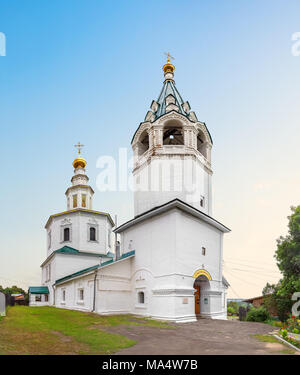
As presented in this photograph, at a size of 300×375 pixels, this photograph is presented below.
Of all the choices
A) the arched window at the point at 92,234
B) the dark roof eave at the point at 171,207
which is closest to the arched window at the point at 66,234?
the arched window at the point at 92,234

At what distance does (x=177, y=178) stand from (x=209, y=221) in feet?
12.2

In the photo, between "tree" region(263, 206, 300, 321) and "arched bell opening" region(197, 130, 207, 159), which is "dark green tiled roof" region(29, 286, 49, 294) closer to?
"arched bell opening" region(197, 130, 207, 159)

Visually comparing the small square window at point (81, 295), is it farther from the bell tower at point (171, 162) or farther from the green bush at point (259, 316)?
the green bush at point (259, 316)

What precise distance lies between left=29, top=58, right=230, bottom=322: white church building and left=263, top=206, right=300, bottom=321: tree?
3.83 m

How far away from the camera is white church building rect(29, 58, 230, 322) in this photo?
55.4ft

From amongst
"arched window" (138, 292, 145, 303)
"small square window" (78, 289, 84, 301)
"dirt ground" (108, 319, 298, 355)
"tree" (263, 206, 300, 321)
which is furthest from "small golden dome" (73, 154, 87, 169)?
"dirt ground" (108, 319, 298, 355)

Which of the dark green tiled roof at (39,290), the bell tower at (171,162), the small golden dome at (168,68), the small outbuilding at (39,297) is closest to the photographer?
the bell tower at (171,162)

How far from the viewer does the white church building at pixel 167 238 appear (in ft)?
55.4

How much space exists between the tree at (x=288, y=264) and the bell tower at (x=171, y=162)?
18.1 ft

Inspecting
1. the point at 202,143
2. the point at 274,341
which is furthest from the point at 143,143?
the point at 274,341

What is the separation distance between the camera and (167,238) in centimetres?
1728

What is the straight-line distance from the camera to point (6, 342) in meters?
8.66
